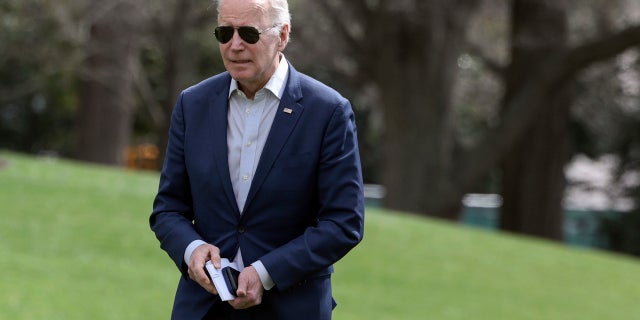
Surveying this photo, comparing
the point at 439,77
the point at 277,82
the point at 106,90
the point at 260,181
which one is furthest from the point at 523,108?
the point at 260,181

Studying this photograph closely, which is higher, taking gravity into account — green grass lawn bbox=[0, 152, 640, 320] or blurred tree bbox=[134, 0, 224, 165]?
blurred tree bbox=[134, 0, 224, 165]

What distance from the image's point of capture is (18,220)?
13.4 m

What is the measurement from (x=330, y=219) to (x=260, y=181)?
22 cm

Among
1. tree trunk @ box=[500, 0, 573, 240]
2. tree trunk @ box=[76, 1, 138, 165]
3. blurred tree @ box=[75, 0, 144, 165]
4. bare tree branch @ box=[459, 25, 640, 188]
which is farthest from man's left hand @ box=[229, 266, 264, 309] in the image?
tree trunk @ box=[500, 0, 573, 240]

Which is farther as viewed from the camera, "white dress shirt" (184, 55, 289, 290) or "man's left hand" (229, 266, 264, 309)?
"white dress shirt" (184, 55, 289, 290)

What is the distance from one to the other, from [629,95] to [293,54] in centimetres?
847

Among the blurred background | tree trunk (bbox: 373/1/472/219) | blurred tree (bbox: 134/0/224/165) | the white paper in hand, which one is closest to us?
the white paper in hand

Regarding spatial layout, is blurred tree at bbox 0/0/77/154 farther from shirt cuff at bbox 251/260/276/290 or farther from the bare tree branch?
shirt cuff at bbox 251/260/276/290

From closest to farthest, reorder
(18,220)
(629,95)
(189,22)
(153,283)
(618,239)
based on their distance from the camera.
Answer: (153,283) → (18,220) → (189,22) → (629,95) → (618,239)

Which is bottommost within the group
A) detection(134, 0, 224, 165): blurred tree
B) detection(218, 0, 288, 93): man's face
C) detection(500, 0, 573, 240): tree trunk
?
detection(500, 0, 573, 240): tree trunk

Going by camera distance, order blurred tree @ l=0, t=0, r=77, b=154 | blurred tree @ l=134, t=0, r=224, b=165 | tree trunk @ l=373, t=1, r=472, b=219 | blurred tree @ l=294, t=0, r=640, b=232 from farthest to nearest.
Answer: blurred tree @ l=134, t=0, r=224, b=165 < blurred tree @ l=0, t=0, r=77, b=154 < tree trunk @ l=373, t=1, r=472, b=219 < blurred tree @ l=294, t=0, r=640, b=232

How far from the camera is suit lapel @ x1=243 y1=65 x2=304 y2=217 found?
11.1ft

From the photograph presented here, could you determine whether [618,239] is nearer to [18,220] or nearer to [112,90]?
[112,90]

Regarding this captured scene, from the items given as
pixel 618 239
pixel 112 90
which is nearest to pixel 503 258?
pixel 112 90
